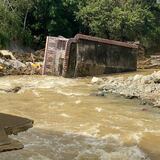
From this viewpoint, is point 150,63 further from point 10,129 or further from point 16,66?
point 10,129

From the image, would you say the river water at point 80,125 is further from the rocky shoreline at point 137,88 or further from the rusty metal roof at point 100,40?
the rusty metal roof at point 100,40

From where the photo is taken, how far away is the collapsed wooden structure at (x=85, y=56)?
2072 centimetres

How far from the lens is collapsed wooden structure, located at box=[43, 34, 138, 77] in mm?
20719

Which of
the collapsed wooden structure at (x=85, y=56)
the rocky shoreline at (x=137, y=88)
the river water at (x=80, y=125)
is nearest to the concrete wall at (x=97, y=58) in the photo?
the collapsed wooden structure at (x=85, y=56)

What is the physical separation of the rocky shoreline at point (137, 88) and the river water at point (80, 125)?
0.45 m

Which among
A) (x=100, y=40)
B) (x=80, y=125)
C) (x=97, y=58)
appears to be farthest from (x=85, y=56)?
(x=80, y=125)

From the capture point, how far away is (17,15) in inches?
1045

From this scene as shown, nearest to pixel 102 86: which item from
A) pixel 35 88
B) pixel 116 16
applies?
pixel 35 88

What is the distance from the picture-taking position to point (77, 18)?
28672 mm

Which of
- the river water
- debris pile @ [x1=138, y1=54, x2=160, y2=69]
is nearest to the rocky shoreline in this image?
the river water

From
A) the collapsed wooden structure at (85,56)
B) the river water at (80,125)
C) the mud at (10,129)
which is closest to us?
the mud at (10,129)

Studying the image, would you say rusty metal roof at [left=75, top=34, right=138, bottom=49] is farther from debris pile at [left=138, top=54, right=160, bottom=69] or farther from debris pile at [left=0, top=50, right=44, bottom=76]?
debris pile at [left=138, top=54, right=160, bottom=69]

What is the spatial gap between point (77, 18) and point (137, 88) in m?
13.1

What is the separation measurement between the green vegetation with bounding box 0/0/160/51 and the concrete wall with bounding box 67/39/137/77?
5467 millimetres
